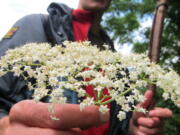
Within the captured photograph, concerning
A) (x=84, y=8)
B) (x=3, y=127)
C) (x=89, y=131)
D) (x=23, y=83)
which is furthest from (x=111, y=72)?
(x=84, y=8)

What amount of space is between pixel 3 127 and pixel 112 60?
1.69ft

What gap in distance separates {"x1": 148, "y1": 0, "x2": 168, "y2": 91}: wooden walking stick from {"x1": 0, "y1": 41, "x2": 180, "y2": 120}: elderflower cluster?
581 mm

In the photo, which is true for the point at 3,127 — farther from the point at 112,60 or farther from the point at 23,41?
the point at 23,41

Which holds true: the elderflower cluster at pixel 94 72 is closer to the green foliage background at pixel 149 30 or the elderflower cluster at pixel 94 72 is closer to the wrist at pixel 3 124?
the wrist at pixel 3 124

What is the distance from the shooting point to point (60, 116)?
857 millimetres

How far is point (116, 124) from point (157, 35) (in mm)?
631

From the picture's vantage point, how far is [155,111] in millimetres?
1491

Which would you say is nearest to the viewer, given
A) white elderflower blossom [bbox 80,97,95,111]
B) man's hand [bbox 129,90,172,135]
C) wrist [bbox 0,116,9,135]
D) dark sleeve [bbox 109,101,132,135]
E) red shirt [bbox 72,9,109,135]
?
white elderflower blossom [bbox 80,97,95,111]

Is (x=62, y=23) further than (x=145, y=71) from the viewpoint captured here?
Yes

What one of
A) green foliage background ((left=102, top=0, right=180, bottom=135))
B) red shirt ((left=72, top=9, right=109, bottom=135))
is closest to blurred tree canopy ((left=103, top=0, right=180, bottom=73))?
green foliage background ((left=102, top=0, right=180, bottom=135))

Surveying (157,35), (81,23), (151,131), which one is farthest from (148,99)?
(81,23)

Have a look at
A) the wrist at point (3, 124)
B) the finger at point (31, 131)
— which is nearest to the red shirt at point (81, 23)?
the wrist at point (3, 124)

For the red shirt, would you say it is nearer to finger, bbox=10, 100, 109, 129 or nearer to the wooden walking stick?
the wooden walking stick

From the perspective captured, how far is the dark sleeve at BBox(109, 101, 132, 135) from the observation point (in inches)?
70.7
